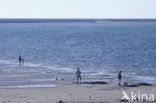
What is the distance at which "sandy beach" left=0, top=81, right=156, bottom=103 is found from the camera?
28078 mm

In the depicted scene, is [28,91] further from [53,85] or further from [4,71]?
[4,71]

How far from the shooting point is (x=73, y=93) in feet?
102

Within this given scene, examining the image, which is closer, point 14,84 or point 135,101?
point 135,101

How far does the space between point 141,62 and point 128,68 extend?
22.7 feet

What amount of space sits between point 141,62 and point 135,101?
28962mm

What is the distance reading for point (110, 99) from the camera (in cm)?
2842

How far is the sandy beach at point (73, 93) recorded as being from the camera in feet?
92.1

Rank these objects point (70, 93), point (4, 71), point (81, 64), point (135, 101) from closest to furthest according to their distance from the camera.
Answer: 1. point (135, 101)
2. point (70, 93)
3. point (4, 71)
4. point (81, 64)

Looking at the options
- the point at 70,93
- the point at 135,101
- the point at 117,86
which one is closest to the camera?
the point at 135,101

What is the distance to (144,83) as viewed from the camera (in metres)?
36.0

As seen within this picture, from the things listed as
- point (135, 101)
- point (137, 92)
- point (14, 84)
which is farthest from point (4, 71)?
point (135, 101)

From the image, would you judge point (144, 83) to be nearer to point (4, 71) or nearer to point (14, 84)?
point (14, 84)

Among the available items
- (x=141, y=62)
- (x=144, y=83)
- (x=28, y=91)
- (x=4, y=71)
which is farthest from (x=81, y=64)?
(x=28, y=91)

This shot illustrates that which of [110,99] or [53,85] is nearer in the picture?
[110,99]
